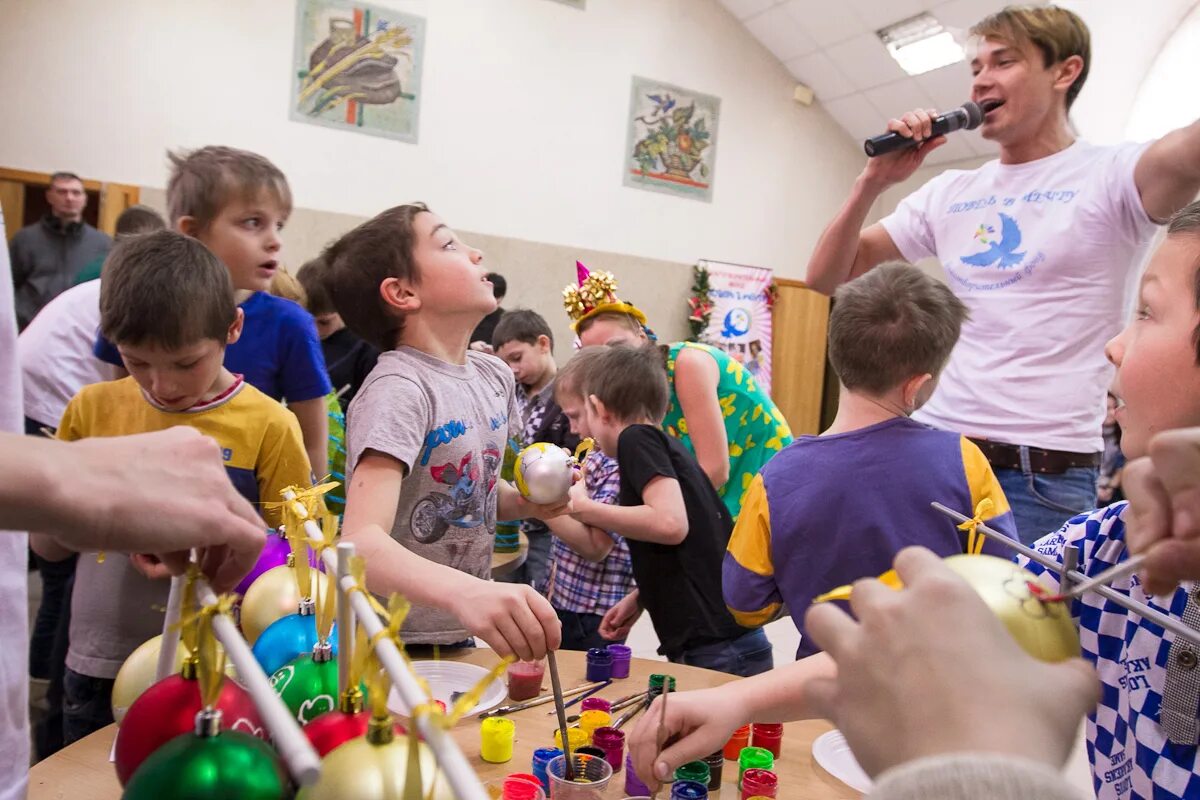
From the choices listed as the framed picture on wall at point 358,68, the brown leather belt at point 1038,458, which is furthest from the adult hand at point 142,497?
the framed picture on wall at point 358,68

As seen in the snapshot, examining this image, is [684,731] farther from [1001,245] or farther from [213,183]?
[213,183]

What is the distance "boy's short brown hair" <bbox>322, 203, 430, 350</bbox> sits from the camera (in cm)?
186

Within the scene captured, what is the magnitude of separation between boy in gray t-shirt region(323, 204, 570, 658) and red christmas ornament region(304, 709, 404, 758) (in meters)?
0.47

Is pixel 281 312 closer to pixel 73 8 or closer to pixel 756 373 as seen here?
pixel 73 8

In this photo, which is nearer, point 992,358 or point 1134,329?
point 1134,329

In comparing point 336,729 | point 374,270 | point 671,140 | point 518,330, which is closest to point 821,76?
point 671,140

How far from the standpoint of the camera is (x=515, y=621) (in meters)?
1.16

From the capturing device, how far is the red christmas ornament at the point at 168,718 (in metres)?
0.83

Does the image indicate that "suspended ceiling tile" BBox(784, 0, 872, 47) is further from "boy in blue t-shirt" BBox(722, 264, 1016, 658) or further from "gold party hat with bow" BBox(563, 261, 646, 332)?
"boy in blue t-shirt" BBox(722, 264, 1016, 658)

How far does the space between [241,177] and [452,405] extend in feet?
3.31

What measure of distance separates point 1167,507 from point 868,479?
948 mm

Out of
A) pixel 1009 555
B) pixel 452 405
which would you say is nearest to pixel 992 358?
pixel 1009 555

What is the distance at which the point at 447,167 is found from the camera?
24.4 ft

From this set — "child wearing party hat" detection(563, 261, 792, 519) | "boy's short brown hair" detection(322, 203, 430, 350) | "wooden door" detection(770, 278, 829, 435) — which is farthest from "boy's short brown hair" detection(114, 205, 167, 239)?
"wooden door" detection(770, 278, 829, 435)
